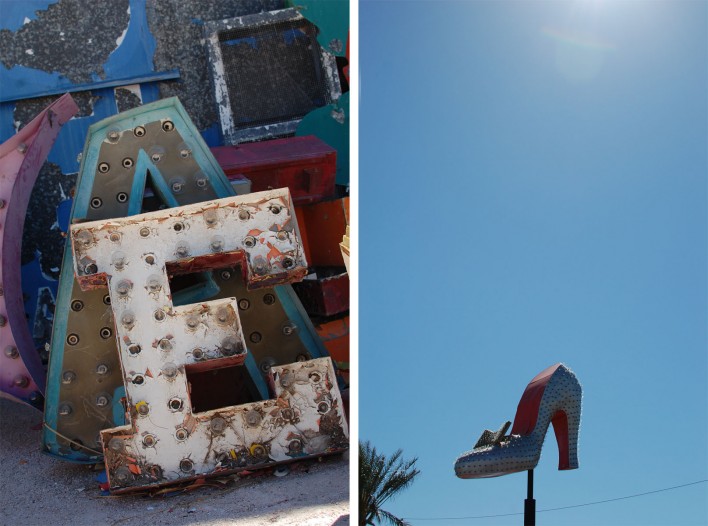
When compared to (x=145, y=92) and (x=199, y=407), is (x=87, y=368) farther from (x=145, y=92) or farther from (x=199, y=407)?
(x=145, y=92)

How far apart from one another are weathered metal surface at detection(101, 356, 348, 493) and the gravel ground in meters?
0.08

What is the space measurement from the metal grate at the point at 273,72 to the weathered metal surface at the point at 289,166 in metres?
0.46

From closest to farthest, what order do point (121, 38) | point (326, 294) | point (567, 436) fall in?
1. point (567, 436)
2. point (326, 294)
3. point (121, 38)

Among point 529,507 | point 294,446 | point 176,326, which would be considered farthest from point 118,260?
point 529,507

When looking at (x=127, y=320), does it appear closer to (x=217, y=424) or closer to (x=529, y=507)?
(x=217, y=424)

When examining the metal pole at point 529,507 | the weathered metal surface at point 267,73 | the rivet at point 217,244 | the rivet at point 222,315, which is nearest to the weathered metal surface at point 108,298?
the rivet at point 217,244

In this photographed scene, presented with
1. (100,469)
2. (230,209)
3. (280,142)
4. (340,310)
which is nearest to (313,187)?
(280,142)

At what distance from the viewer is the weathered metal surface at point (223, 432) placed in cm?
339

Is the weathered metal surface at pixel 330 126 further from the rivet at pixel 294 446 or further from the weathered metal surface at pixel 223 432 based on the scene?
the rivet at pixel 294 446

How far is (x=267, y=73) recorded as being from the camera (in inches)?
208

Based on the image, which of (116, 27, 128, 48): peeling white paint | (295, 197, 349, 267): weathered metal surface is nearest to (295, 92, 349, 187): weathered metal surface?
(295, 197, 349, 267): weathered metal surface

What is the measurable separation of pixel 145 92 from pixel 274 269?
6.99 ft

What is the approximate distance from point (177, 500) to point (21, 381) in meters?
1.18

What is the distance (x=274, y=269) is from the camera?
3613 mm
